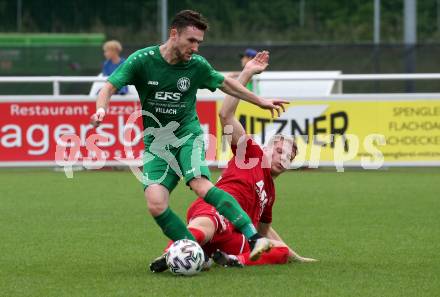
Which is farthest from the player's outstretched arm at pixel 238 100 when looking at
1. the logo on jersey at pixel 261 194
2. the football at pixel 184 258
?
the football at pixel 184 258

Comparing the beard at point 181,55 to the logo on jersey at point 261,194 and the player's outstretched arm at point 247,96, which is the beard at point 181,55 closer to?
the player's outstretched arm at point 247,96

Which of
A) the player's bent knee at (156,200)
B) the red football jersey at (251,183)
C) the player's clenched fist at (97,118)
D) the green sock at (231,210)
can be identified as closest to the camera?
the player's clenched fist at (97,118)

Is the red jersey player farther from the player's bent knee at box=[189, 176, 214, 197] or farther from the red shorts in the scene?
the player's bent knee at box=[189, 176, 214, 197]

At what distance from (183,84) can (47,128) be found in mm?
8367

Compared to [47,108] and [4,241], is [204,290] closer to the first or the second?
[4,241]

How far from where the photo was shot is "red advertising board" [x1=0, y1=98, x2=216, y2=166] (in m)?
15.5

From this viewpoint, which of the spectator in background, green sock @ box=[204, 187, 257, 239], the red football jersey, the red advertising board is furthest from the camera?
the spectator in background

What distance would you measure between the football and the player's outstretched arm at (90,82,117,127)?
3.18 ft

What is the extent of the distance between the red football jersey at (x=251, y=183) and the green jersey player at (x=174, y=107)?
1.51 ft

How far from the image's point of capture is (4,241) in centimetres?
893

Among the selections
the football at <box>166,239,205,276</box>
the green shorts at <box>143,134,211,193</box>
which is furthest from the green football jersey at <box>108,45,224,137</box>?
the football at <box>166,239,205,276</box>

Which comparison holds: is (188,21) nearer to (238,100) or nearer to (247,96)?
(247,96)

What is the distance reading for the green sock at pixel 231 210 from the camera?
7062mm

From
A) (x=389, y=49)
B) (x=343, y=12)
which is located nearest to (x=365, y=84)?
(x=389, y=49)
